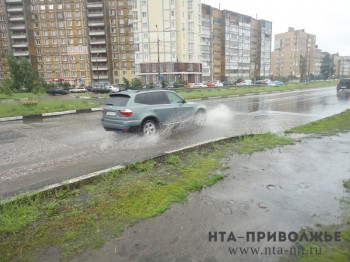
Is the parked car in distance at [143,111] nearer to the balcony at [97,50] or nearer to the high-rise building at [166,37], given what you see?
the high-rise building at [166,37]

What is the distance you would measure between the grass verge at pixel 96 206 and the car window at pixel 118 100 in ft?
11.6

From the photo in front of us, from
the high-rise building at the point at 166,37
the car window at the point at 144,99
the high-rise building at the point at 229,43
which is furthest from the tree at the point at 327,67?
the car window at the point at 144,99

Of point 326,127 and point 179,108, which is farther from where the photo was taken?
point 179,108

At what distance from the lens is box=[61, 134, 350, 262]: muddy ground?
281 centimetres

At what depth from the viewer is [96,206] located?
379 centimetres

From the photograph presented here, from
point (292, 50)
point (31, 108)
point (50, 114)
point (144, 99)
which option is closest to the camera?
point (144, 99)

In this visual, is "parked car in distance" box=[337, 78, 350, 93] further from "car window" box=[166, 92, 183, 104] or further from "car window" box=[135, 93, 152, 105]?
"car window" box=[135, 93, 152, 105]

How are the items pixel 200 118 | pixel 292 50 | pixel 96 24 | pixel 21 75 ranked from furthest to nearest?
pixel 292 50
pixel 96 24
pixel 21 75
pixel 200 118

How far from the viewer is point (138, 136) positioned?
881 cm

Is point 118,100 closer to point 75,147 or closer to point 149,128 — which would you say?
point 149,128

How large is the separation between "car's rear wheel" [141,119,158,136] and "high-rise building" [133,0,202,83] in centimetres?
6269

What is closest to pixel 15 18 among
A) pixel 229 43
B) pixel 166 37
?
pixel 166 37

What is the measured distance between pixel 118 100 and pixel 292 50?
146 metres

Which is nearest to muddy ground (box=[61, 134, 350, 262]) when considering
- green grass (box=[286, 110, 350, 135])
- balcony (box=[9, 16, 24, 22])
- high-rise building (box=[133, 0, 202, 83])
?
green grass (box=[286, 110, 350, 135])
